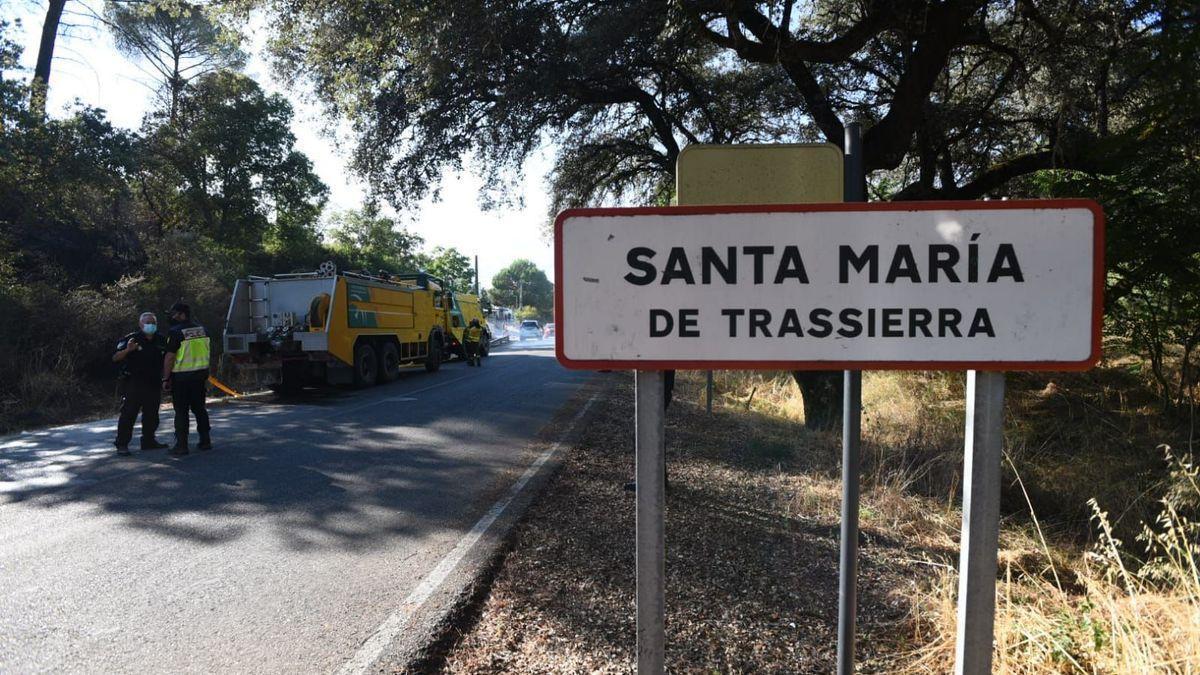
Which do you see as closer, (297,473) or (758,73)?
(297,473)

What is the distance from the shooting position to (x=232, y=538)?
16.1 ft

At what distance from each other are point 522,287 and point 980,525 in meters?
105

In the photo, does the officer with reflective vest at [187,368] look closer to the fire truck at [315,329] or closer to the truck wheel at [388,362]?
the fire truck at [315,329]

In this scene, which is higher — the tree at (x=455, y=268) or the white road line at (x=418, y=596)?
the tree at (x=455, y=268)

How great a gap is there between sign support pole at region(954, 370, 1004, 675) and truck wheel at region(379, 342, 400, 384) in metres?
16.1

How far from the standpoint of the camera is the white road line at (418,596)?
10.3ft

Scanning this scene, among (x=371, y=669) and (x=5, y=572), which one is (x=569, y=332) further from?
(x=5, y=572)

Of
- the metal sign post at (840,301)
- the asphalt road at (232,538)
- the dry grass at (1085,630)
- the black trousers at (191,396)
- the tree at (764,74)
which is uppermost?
the tree at (764,74)

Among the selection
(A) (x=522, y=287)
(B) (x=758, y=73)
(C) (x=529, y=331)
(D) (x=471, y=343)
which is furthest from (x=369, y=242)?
(A) (x=522, y=287)

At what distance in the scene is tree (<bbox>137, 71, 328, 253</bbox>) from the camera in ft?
79.3

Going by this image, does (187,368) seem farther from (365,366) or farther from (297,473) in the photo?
(365,366)

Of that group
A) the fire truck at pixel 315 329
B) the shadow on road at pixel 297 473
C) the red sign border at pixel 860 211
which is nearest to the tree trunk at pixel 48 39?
the fire truck at pixel 315 329

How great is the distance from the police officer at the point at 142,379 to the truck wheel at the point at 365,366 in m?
7.33

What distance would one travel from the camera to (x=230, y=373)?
16.4m
